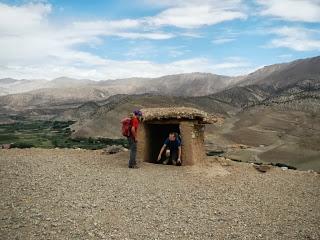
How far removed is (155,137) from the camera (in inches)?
840

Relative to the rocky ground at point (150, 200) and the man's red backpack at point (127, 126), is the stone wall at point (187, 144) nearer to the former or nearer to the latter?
the rocky ground at point (150, 200)

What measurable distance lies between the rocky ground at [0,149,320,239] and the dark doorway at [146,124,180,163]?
4.65 ft

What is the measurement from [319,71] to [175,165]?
11028 centimetres

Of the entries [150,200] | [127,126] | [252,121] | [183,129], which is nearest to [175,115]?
[183,129]

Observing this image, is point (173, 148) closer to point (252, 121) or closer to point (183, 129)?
point (183, 129)

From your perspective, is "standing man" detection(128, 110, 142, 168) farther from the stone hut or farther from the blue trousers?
the stone hut

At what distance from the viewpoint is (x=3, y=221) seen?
1120 centimetres

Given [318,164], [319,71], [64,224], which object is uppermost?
[319,71]

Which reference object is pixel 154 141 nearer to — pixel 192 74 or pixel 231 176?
pixel 231 176

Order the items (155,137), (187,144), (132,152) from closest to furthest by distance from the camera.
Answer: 1. (132,152)
2. (187,144)
3. (155,137)

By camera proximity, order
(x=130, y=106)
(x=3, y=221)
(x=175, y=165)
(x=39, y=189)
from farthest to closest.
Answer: (x=130, y=106)
(x=175, y=165)
(x=39, y=189)
(x=3, y=221)

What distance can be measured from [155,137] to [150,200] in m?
7.71

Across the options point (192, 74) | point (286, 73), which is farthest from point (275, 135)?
point (192, 74)

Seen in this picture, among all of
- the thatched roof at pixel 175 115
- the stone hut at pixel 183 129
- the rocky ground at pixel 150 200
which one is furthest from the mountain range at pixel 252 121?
the rocky ground at pixel 150 200
